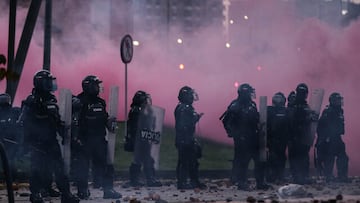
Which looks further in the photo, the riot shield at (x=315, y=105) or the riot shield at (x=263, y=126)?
the riot shield at (x=315, y=105)

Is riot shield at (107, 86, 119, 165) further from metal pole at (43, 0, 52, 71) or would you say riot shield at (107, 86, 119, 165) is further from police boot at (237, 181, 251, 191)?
metal pole at (43, 0, 52, 71)

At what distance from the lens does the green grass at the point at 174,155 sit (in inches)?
715

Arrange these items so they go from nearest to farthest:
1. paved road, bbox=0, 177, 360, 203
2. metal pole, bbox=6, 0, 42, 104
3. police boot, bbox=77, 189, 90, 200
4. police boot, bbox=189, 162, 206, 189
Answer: paved road, bbox=0, 177, 360, 203
police boot, bbox=77, 189, 90, 200
police boot, bbox=189, 162, 206, 189
metal pole, bbox=6, 0, 42, 104

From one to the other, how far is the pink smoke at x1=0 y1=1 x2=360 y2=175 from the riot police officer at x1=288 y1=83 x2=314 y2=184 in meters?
8.39

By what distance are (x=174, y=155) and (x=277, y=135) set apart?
4928 millimetres

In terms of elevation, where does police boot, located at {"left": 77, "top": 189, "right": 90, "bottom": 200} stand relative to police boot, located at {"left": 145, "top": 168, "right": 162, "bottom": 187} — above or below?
below

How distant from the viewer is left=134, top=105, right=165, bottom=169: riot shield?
1486 cm

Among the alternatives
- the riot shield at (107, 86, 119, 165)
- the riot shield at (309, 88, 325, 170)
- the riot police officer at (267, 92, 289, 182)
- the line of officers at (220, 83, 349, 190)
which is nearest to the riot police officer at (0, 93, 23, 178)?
the riot shield at (107, 86, 119, 165)

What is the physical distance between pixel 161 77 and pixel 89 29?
4.00m

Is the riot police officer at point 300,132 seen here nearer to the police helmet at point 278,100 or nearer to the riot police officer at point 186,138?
the police helmet at point 278,100

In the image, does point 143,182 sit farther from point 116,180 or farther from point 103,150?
point 103,150

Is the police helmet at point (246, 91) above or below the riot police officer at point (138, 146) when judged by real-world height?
above

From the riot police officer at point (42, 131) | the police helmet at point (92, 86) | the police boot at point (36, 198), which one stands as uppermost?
the police helmet at point (92, 86)

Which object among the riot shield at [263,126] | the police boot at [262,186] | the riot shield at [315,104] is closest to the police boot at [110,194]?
the police boot at [262,186]
